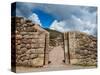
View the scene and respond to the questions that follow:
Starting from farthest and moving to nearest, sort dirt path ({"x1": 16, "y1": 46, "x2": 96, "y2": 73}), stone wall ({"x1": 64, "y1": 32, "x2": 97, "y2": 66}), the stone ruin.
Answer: stone wall ({"x1": 64, "y1": 32, "x2": 97, "y2": 66})
dirt path ({"x1": 16, "y1": 46, "x2": 96, "y2": 73})
the stone ruin

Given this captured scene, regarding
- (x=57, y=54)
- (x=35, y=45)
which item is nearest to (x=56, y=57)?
(x=57, y=54)

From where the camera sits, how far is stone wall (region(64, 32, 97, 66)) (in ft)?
10.0

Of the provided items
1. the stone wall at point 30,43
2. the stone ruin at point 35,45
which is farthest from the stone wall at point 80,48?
the stone wall at point 30,43

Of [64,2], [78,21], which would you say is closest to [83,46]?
[78,21]

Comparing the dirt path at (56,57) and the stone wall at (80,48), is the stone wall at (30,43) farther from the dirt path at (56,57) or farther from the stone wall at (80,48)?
the stone wall at (80,48)

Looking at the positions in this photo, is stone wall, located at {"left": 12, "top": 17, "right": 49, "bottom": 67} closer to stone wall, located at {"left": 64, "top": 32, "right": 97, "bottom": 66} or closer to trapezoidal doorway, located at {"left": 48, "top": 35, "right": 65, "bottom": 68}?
trapezoidal doorway, located at {"left": 48, "top": 35, "right": 65, "bottom": 68}

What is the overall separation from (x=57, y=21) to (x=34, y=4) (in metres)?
0.33

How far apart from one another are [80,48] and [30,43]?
630mm

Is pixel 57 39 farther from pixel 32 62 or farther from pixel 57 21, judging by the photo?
pixel 32 62

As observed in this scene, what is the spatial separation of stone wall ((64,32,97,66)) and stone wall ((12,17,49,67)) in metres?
0.28

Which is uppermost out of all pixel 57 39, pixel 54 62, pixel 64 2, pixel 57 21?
pixel 64 2

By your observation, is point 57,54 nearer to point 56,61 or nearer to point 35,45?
point 56,61

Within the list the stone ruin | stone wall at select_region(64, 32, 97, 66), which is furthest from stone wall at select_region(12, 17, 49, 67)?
stone wall at select_region(64, 32, 97, 66)
